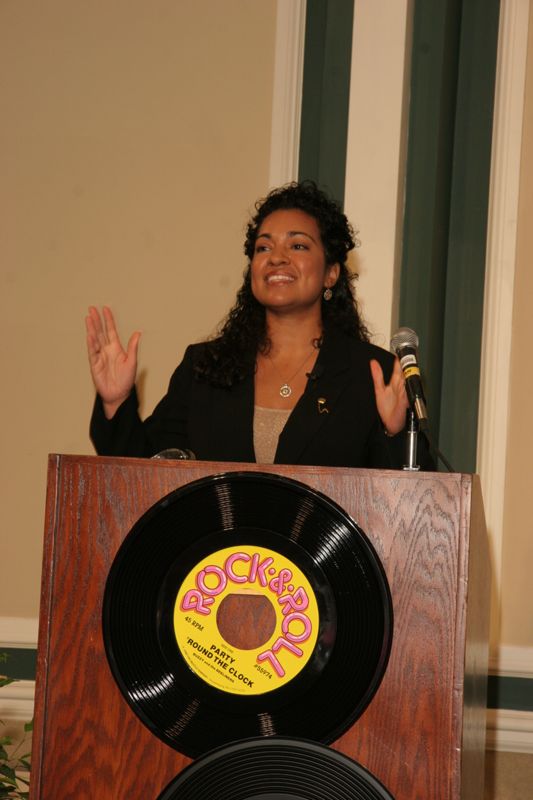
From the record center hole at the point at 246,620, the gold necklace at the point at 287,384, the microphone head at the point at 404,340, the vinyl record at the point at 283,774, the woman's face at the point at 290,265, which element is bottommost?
the vinyl record at the point at 283,774

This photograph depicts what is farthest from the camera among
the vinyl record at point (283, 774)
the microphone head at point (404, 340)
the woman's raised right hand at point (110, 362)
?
the woman's raised right hand at point (110, 362)

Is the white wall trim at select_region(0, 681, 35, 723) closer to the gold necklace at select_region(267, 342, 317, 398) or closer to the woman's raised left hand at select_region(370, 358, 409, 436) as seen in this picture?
the gold necklace at select_region(267, 342, 317, 398)

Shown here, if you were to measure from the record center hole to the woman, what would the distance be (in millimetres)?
533

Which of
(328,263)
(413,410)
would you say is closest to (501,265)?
(328,263)

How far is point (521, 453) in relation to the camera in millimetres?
3074

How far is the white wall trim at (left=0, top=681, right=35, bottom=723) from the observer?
A: 3119 mm

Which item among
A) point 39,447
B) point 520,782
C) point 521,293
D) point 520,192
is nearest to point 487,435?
point 521,293

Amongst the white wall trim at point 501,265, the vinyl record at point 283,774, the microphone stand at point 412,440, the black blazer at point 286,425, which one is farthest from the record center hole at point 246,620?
the white wall trim at point 501,265

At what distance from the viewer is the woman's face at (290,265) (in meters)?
2.44

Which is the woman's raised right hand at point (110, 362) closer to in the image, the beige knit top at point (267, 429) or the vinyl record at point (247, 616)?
the beige knit top at point (267, 429)

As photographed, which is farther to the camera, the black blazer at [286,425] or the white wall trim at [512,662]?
the white wall trim at [512,662]

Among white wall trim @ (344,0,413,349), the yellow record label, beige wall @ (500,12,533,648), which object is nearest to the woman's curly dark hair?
white wall trim @ (344,0,413,349)

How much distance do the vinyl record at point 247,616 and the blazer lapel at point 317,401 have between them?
2.17 ft

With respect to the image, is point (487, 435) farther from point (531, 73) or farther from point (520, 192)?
point (531, 73)
